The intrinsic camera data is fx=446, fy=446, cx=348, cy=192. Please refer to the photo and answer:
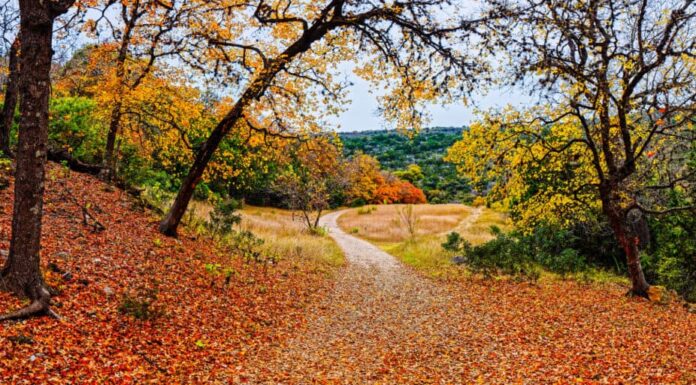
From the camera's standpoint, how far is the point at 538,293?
40.7ft

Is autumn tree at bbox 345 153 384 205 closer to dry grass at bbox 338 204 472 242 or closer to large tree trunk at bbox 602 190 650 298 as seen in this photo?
dry grass at bbox 338 204 472 242

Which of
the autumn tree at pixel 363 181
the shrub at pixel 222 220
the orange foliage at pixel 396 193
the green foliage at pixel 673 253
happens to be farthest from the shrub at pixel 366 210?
the shrub at pixel 222 220

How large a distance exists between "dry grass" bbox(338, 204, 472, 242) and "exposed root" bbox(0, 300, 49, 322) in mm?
26997

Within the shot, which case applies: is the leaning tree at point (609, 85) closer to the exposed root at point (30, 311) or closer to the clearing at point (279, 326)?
the clearing at point (279, 326)

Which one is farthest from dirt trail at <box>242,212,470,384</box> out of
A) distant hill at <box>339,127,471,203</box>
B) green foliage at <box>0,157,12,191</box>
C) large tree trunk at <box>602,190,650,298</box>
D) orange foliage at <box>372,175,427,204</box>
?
orange foliage at <box>372,175,427,204</box>

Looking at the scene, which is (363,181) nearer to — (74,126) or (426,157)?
(74,126)

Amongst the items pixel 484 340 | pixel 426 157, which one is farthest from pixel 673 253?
pixel 426 157

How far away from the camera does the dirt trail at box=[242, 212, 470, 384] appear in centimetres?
680

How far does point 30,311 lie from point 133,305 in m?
1.42

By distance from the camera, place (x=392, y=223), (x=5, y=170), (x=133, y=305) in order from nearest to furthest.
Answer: (x=133, y=305) < (x=5, y=170) < (x=392, y=223)

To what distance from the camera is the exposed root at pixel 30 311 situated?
5543mm

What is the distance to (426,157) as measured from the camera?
5231 inches

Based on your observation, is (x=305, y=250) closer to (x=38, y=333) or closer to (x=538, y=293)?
(x=538, y=293)

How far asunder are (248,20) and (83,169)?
29.2ft
